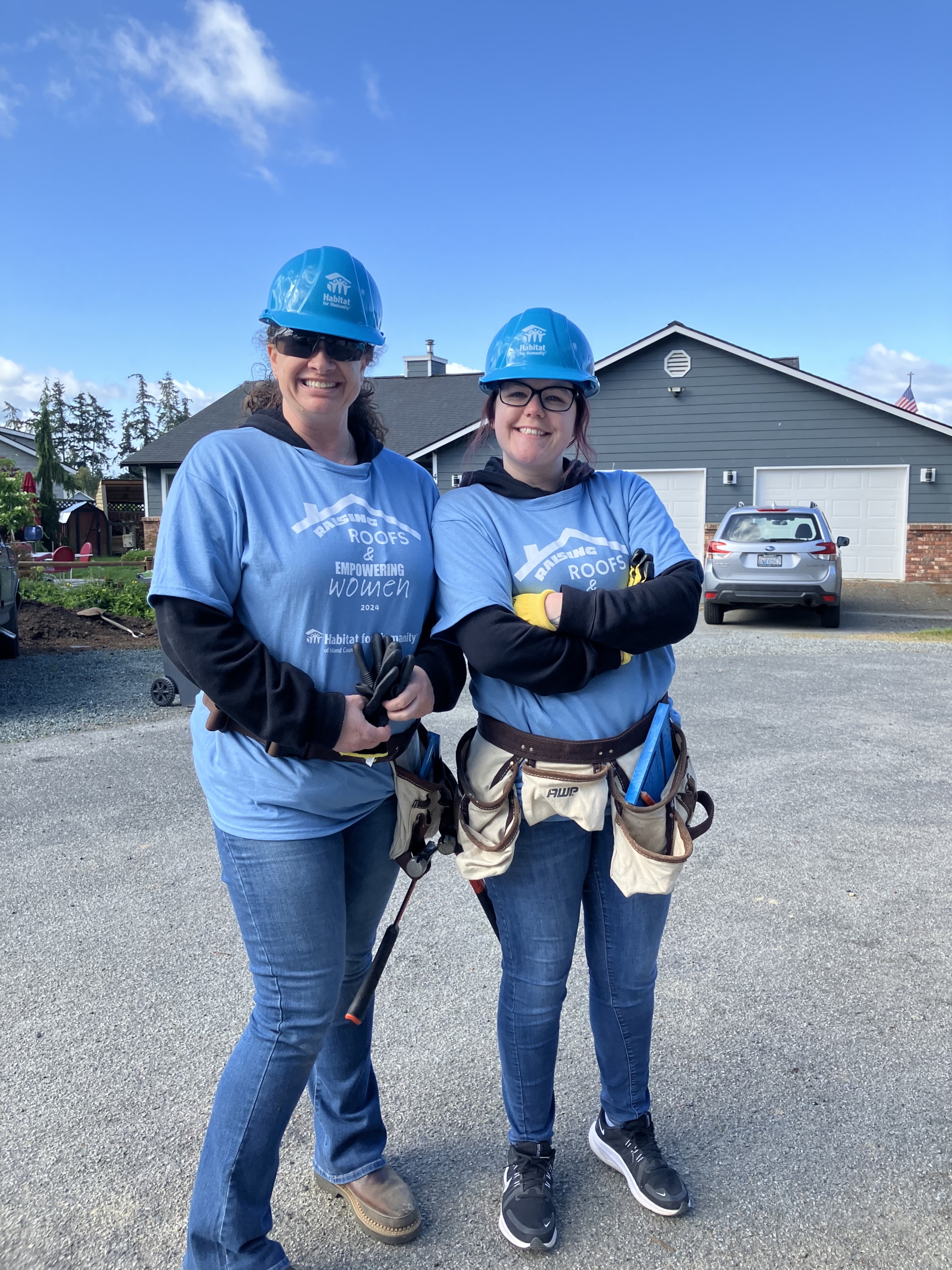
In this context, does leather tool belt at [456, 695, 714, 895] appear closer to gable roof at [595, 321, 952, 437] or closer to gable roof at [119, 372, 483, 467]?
gable roof at [595, 321, 952, 437]

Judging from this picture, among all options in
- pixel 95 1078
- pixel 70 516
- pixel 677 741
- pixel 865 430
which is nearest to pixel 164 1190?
pixel 95 1078

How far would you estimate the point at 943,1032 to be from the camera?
3064 millimetres

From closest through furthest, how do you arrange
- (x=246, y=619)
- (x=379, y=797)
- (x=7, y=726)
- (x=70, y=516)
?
(x=246, y=619)
(x=379, y=797)
(x=7, y=726)
(x=70, y=516)

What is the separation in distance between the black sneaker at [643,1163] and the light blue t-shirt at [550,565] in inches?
40.7

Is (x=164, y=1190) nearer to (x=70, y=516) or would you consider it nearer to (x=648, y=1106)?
(x=648, y=1106)

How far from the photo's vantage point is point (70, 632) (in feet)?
39.2

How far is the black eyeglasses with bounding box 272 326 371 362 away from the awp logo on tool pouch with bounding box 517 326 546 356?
40 cm

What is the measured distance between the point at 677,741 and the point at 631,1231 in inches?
45.0

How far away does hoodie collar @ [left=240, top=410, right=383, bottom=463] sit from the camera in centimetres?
207

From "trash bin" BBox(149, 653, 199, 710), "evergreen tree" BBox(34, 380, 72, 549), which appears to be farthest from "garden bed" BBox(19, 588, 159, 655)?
"evergreen tree" BBox(34, 380, 72, 549)

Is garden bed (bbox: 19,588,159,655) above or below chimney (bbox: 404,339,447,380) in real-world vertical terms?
below

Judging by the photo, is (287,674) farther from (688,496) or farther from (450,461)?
(450,461)

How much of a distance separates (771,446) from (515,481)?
18382mm

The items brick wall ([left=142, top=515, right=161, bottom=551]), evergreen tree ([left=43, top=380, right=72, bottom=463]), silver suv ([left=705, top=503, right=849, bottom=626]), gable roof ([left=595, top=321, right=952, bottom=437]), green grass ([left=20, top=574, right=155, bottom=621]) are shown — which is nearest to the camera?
silver suv ([left=705, top=503, right=849, bottom=626])
